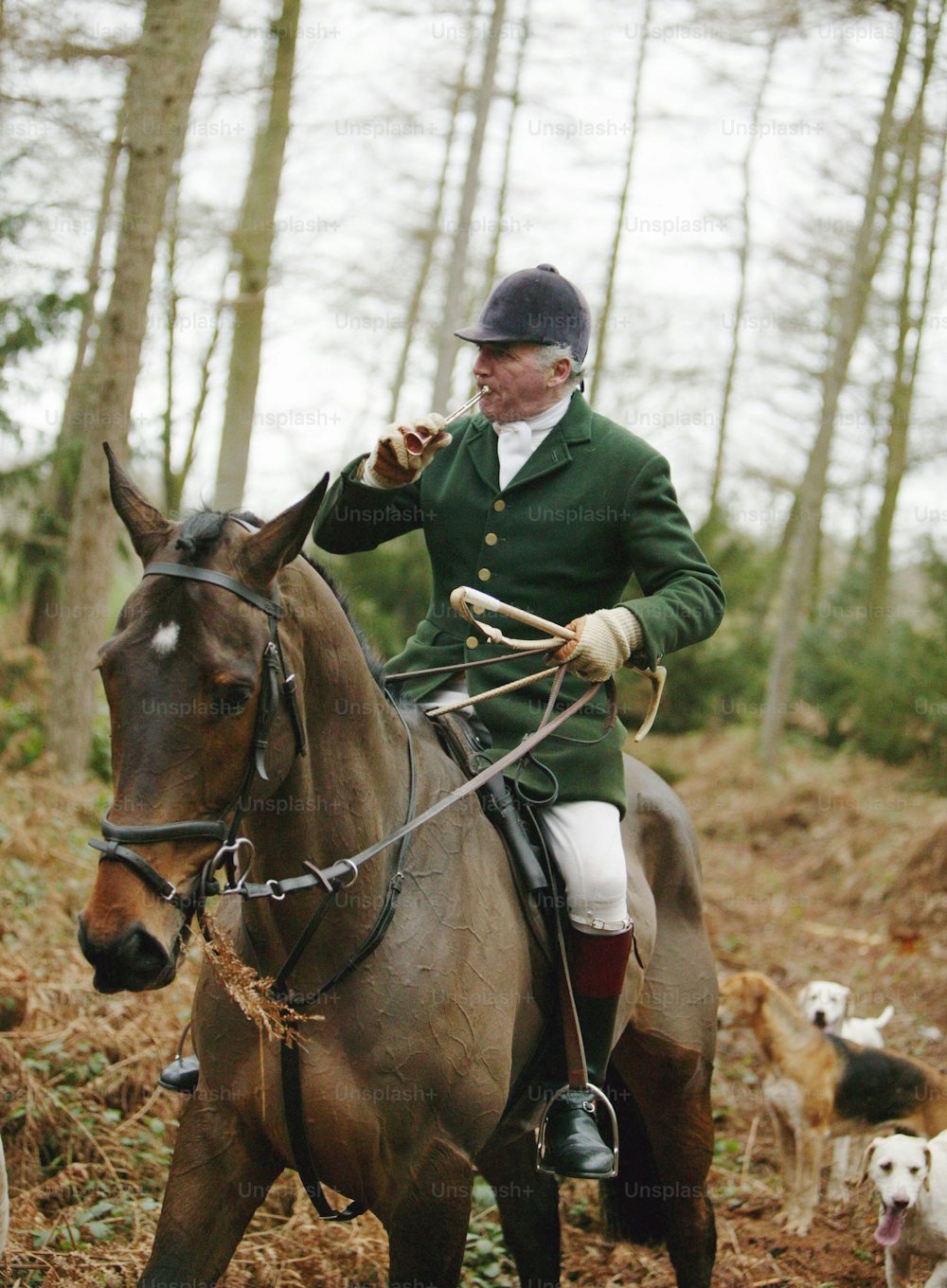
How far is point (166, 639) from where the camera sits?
2.46 m

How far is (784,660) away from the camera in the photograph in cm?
1609

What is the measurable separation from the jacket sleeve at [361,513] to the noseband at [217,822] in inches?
49.2

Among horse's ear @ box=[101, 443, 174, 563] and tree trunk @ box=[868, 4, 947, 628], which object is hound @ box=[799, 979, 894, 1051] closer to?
horse's ear @ box=[101, 443, 174, 563]

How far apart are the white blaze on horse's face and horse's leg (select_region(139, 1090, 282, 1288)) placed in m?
1.32

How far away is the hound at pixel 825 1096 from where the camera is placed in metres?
5.97

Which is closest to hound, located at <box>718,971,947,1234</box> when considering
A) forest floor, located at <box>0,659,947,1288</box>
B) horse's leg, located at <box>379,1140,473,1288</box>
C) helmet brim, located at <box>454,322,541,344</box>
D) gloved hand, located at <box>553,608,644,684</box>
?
forest floor, located at <box>0,659,947,1288</box>

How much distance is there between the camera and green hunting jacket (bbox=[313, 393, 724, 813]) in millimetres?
3701

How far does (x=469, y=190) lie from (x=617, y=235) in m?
4.89

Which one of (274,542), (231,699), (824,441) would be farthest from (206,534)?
(824,441)

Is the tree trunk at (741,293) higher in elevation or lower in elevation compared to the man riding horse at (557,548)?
higher

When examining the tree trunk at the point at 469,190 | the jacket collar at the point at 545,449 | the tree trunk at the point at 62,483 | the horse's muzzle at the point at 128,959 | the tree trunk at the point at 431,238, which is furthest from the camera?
the tree trunk at the point at 431,238

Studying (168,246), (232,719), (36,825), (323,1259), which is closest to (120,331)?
(36,825)

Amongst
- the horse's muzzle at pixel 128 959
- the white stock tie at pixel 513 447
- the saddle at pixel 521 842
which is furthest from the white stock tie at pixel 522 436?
the horse's muzzle at pixel 128 959

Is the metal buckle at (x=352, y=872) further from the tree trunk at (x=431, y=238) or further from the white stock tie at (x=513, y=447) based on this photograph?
the tree trunk at (x=431, y=238)
